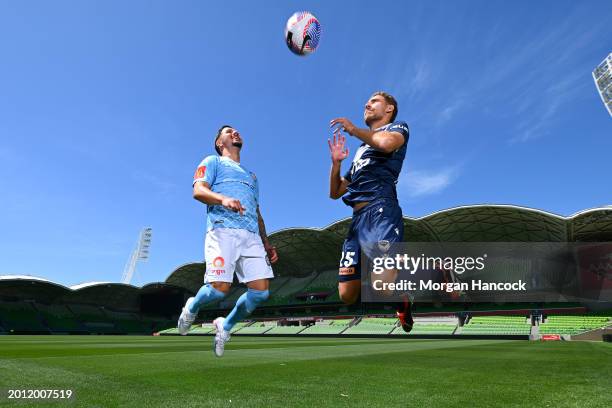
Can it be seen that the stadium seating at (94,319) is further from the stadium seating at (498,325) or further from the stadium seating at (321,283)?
the stadium seating at (498,325)

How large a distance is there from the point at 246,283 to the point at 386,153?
1.78m

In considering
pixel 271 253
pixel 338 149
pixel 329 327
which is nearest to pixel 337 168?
pixel 338 149

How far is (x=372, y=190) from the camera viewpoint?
3.16 metres

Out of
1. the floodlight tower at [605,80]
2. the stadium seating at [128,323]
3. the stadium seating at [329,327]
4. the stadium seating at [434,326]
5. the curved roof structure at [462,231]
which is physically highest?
the floodlight tower at [605,80]

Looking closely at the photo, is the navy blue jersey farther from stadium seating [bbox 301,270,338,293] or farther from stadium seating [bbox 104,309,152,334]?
stadium seating [bbox 104,309,152,334]

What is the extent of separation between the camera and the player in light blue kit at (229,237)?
3787mm

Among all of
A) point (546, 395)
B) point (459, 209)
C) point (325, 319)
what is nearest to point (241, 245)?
point (546, 395)

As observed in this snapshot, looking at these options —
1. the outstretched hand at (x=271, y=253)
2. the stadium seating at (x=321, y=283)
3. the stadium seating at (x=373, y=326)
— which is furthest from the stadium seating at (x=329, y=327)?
the outstretched hand at (x=271, y=253)

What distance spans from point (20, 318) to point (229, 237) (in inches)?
3825

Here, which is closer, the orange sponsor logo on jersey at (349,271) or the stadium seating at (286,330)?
the orange sponsor logo on jersey at (349,271)

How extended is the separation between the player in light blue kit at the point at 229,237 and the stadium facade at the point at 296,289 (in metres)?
32.8

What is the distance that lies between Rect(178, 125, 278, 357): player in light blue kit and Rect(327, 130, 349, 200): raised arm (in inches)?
32.6

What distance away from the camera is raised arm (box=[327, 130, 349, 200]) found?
3.25 metres

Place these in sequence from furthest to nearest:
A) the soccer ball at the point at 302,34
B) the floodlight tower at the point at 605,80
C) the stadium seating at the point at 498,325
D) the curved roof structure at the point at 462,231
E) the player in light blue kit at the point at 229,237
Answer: the floodlight tower at the point at 605,80
the curved roof structure at the point at 462,231
the stadium seating at the point at 498,325
the player in light blue kit at the point at 229,237
the soccer ball at the point at 302,34
